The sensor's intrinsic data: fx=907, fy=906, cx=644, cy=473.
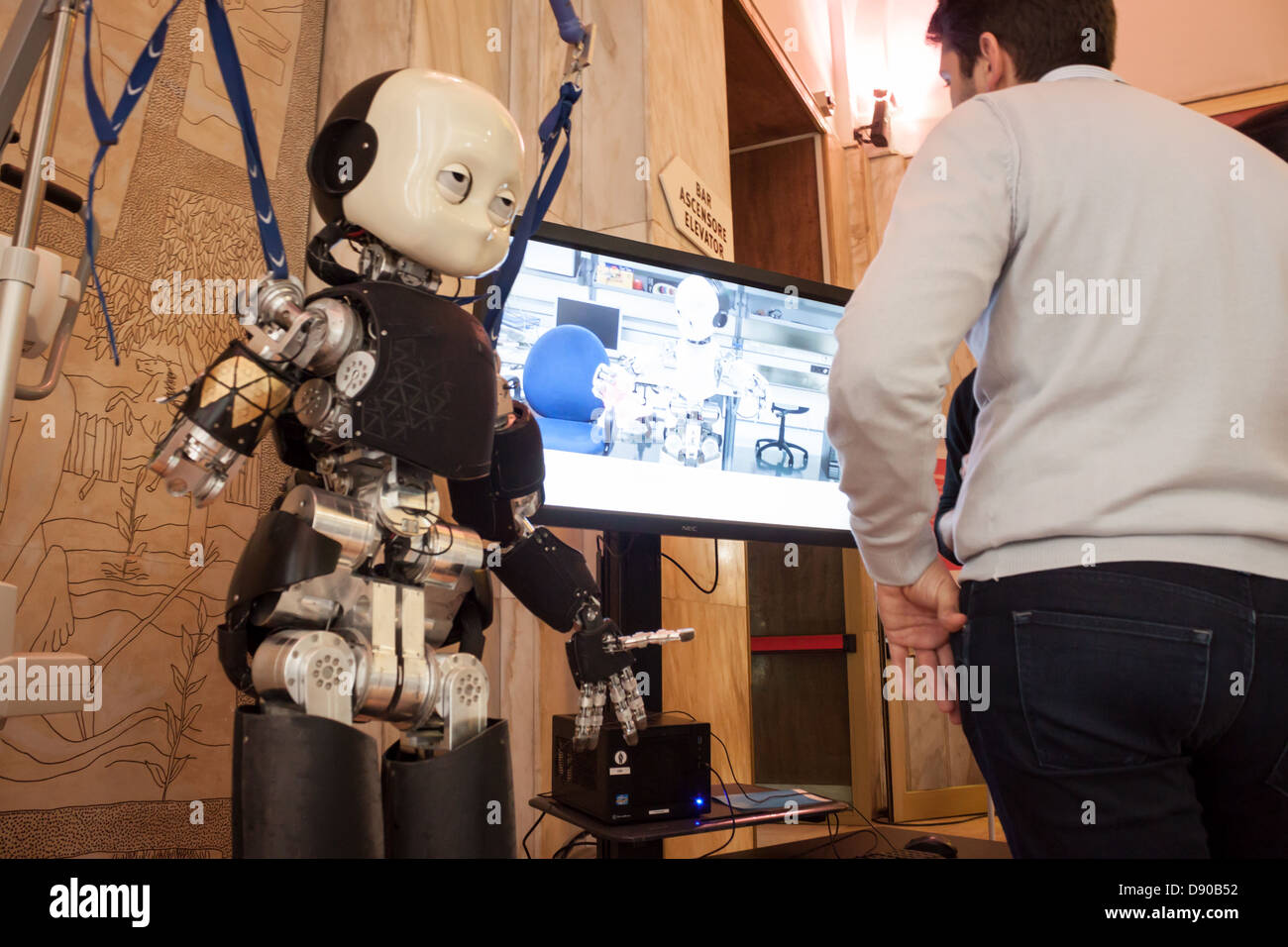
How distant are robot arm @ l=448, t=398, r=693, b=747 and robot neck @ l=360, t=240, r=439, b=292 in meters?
0.23

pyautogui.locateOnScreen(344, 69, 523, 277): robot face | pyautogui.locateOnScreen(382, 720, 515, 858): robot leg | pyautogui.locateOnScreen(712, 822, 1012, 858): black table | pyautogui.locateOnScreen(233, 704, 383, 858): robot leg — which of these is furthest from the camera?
pyautogui.locateOnScreen(712, 822, 1012, 858): black table

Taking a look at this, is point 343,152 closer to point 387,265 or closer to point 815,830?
point 387,265

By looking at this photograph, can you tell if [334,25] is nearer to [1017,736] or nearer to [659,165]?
[659,165]

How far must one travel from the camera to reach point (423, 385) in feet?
3.61

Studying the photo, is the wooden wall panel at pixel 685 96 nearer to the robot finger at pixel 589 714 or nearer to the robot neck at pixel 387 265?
the robot neck at pixel 387 265

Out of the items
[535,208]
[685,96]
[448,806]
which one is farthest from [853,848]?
[685,96]

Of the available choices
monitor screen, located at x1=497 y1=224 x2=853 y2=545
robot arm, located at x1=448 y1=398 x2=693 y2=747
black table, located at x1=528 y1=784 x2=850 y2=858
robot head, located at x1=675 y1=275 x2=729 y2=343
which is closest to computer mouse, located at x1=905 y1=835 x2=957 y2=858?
black table, located at x1=528 y1=784 x2=850 y2=858

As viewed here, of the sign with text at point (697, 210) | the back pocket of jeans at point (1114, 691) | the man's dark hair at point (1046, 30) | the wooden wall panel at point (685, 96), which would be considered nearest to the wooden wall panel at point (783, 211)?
the wooden wall panel at point (685, 96)

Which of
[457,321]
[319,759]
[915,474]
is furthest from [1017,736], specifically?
[457,321]

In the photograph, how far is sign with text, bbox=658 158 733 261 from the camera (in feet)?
9.12

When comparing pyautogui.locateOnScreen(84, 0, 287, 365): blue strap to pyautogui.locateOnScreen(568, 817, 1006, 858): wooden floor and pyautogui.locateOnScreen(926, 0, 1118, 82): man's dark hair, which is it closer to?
pyautogui.locateOnScreen(926, 0, 1118, 82): man's dark hair

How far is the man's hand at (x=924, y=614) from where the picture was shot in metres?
1.00

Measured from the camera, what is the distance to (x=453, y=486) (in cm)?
132
